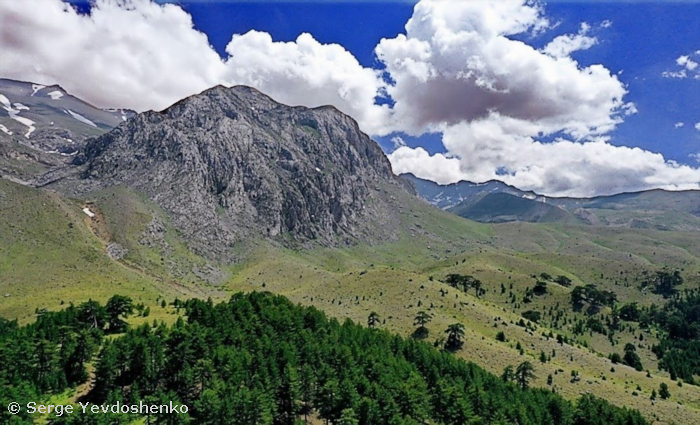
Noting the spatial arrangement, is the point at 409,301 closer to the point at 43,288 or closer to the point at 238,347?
the point at 238,347

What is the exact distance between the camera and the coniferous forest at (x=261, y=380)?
63.6m

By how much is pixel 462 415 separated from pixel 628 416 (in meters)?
36.1

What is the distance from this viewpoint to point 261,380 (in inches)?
2785

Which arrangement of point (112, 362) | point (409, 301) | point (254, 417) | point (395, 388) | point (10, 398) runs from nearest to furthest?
point (10, 398)
point (254, 417)
point (112, 362)
point (395, 388)
point (409, 301)

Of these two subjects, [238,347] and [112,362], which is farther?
[238,347]

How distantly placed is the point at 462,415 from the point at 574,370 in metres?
60.5

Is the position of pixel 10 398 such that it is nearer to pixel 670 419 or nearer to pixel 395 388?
pixel 395 388

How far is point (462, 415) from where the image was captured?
243 ft

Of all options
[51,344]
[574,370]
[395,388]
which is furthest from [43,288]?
[574,370]

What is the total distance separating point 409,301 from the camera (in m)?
161

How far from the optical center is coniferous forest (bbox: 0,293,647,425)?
2505 inches

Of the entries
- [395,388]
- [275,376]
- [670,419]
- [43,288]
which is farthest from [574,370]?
[43,288]

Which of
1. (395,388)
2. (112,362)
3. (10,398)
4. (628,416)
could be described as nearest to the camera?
(10,398)

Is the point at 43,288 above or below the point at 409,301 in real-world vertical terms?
below
